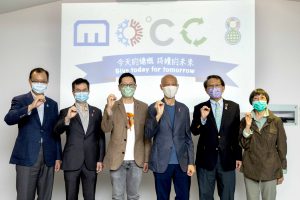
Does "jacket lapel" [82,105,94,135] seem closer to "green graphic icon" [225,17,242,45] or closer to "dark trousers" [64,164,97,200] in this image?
"dark trousers" [64,164,97,200]

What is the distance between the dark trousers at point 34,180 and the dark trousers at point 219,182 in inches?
56.3

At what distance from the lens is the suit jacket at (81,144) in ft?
10.4

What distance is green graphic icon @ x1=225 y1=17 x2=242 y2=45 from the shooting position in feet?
12.8

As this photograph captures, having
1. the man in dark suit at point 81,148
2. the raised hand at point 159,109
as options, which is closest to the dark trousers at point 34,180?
the man in dark suit at point 81,148

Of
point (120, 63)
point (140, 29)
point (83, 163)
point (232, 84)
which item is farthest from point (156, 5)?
point (83, 163)

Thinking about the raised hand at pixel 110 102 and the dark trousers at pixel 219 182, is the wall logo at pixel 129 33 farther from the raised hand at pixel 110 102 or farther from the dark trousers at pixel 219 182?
the dark trousers at pixel 219 182

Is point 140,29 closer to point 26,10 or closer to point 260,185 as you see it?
point 26,10

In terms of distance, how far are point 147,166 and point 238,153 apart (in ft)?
2.84

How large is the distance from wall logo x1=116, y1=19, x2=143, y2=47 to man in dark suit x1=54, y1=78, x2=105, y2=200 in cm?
98

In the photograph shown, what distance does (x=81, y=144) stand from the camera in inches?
126

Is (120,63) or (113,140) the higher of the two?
(120,63)

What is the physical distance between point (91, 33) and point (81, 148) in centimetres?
147

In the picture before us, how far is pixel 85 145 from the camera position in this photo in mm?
3195

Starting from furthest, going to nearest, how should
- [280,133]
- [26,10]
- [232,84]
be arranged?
[26,10] → [232,84] → [280,133]
